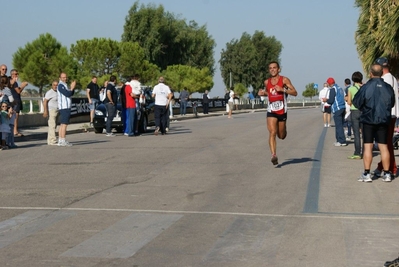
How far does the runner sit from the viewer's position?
1457 cm

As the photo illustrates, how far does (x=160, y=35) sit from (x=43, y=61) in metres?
14.7

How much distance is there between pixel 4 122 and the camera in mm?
19188

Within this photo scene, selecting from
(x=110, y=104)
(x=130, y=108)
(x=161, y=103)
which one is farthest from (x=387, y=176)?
(x=110, y=104)

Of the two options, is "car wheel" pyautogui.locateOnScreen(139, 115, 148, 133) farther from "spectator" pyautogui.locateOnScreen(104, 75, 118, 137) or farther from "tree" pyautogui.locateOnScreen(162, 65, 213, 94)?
"tree" pyautogui.locateOnScreen(162, 65, 213, 94)

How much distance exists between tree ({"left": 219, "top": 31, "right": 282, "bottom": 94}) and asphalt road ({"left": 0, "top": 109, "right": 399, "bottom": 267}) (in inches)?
3806

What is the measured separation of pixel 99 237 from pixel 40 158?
359 inches

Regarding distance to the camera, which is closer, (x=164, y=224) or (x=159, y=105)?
(x=164, y=224)

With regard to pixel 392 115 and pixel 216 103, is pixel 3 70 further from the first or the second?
pixel 216 103

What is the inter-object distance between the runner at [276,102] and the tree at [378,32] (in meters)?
11.9

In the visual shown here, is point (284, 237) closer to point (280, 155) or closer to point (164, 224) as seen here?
point (164, 224)

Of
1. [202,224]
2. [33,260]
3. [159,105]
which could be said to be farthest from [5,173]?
[159,105]

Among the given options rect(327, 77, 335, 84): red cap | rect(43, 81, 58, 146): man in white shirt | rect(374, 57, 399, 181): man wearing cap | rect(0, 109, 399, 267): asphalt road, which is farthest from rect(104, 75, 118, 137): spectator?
rect(374, 57, 399, 181): man wearing cap

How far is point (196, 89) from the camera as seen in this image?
92688 mm

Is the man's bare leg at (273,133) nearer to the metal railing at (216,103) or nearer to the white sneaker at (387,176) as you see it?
the white sneaker at (387,176)
